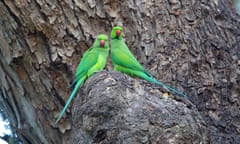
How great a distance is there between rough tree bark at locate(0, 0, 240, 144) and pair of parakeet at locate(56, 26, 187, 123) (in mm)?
200

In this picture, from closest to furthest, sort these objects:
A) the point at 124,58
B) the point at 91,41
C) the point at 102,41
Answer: the point at 124,58
the point at 102,41
the point at 91,41

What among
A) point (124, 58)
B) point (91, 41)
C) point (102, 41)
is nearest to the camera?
point (124, 58)

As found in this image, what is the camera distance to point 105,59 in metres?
4.41

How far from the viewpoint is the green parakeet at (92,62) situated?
4.25 m

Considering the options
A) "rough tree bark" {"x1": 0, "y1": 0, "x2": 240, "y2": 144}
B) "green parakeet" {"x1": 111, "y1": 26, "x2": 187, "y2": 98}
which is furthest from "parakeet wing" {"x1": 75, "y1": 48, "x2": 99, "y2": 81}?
"rough tree bark" {"x1": 0, "y1": 0, "x2": 240, "y2": 144}

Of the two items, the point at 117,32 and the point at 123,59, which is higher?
the point at 117,32

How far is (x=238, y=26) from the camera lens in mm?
4555

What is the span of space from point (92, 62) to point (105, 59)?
0.15 meters

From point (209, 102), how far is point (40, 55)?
124cm

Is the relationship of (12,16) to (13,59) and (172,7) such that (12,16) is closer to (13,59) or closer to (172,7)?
(13,59)

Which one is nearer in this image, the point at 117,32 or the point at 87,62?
the point at 87,62

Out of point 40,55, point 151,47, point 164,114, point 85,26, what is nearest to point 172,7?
point 151,47

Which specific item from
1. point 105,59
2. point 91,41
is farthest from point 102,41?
point 91,41

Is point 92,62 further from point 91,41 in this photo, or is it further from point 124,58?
point 91,41
